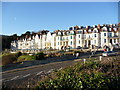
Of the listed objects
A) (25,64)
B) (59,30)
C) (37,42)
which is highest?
(59,30)

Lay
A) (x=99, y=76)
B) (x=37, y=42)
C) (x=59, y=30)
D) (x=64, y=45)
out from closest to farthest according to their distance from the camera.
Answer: (x=99, y=76) → (x=64, y=45) → (x=59, y=30) → (x=37, y=42)

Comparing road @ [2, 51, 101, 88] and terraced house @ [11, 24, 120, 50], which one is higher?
terraced house @ [11, 24, 120, 50]

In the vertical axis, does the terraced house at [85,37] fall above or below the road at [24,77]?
above

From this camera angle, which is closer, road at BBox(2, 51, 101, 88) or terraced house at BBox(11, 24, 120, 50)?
road at BBox(2, 51, 101, 88)

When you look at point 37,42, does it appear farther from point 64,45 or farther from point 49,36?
point 64,45

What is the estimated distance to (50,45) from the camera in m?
78.5

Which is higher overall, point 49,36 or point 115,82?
point 49,36

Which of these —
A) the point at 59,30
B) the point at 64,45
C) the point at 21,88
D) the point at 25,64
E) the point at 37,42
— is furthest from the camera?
the point at 37,42

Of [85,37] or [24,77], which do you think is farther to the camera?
[85,37]

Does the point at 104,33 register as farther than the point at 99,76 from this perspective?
Yes

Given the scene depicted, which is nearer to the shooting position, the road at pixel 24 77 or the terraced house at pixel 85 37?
the road at pixel 24 77

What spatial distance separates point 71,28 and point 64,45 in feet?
28.7

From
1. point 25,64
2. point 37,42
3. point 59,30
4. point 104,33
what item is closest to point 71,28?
point 59,30

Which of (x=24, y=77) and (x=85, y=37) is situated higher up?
(x=85, y=37)
